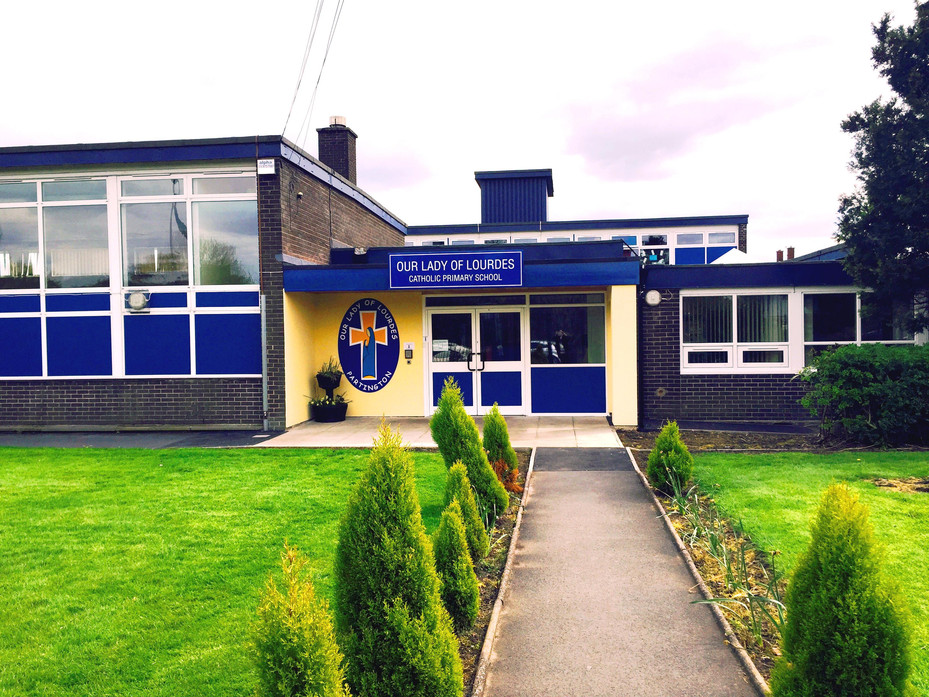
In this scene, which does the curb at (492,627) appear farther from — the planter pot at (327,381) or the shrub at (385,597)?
the planter pot at (327,381)

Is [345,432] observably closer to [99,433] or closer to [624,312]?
[99,433]

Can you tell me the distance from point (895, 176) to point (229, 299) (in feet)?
37.6

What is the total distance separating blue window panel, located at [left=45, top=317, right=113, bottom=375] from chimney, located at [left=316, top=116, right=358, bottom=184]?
6.93 m

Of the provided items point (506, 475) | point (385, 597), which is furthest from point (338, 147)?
point (385, 597)

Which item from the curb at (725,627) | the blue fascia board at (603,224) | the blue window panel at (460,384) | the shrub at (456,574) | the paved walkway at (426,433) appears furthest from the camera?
the blue fascia board at (603,224)

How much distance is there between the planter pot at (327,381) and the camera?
1384cm

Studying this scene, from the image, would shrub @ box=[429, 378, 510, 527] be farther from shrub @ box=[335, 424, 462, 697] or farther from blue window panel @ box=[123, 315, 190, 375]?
blue window panel @ box=[123, 315, 190, 375]

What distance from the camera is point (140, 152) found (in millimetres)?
12844

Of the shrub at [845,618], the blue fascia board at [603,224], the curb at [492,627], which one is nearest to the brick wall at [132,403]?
the curb at [492,627]

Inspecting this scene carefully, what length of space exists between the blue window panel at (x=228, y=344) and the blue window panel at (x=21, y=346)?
3.18 meters

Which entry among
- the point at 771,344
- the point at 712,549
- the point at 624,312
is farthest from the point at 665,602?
the point at 771,344

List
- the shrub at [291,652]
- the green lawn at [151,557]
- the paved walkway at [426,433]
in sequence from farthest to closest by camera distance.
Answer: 1. the paved walkway at [426,433]
2. the green lawn at [151,557]
3. the shrub at [291,652]

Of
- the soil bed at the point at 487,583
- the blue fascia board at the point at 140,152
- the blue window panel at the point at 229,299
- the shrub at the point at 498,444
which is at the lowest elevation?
the soil bed at the point at 487,583

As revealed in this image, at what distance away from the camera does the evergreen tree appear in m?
11.3
